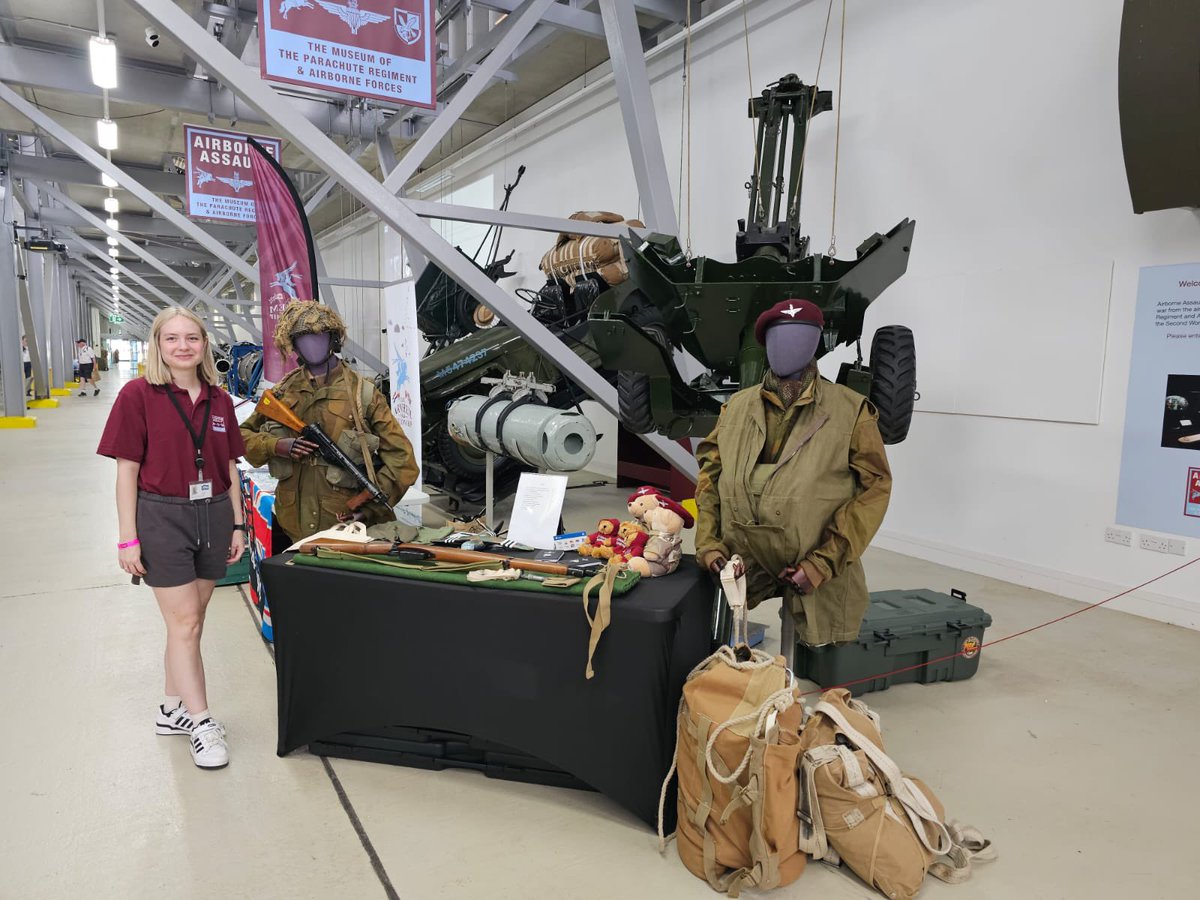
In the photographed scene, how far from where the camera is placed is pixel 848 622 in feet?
8.59

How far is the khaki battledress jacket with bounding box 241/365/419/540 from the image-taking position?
322cm

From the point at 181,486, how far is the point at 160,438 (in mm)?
175

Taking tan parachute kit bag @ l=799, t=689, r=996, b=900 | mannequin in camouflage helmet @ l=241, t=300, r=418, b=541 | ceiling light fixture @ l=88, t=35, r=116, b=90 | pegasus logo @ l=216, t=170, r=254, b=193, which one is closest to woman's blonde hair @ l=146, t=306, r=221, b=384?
mannequin in camouflage helmet @ l=241, t=300, r=418, b=541

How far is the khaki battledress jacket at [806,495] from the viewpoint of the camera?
2426 mm

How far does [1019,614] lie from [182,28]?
5.48m

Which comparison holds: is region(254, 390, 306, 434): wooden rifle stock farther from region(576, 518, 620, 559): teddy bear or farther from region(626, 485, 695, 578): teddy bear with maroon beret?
region(626, 485, 695, 578): teddy bear with maroon beret

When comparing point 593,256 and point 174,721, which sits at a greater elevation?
point 593,256

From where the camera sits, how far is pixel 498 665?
2.38m

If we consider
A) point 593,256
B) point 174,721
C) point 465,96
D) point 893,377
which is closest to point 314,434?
point 174,721

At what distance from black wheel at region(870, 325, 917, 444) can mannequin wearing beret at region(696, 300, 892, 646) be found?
1.04 metres

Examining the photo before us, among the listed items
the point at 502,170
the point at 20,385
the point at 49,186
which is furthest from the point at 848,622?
the point at 49,186

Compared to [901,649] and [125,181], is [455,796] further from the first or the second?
[125,181]

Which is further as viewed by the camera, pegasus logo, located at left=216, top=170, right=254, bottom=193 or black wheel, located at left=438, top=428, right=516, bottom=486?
pegasus logo, located at left=216, top=170, right=254, bottom=193

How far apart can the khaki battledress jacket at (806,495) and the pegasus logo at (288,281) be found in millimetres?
3457
